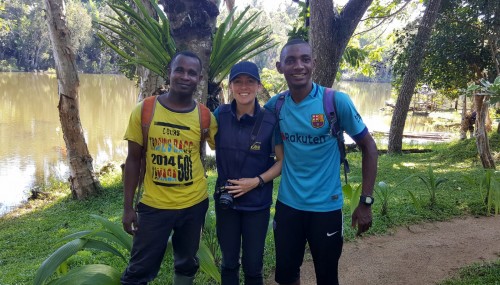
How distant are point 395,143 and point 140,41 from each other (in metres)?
9.19

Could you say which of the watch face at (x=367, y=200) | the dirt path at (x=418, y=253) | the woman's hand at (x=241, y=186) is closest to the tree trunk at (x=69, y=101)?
the dirt path at (x=418, y=253)

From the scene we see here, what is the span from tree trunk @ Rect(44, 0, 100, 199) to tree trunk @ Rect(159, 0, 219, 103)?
199 inches

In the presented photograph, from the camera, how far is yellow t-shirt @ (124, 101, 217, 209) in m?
2.30

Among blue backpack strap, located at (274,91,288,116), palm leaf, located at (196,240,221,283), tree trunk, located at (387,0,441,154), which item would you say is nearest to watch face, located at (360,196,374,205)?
blue backpack strap, located at (274,91,288,116)

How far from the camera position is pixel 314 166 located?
7.68ft

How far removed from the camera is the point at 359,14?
5586 millimetres

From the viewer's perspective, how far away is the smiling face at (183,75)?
7.70 ft

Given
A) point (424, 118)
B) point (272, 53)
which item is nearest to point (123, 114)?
point (424, 118)

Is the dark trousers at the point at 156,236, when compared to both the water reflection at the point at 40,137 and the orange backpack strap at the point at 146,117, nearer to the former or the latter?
the orange backpack strap at the point at 146,117

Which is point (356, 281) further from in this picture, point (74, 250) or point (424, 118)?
point (424, 118)

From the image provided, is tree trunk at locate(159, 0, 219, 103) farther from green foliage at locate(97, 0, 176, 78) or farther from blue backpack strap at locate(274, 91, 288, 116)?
blue backpack strap at locate(274, 91, 288, 116)

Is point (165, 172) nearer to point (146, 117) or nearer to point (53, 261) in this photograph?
point (146, 117)

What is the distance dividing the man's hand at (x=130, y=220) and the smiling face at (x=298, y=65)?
4.08 ft

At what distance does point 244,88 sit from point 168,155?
0.62 m
